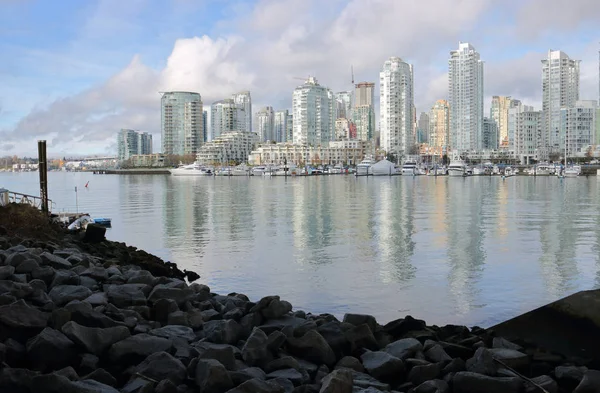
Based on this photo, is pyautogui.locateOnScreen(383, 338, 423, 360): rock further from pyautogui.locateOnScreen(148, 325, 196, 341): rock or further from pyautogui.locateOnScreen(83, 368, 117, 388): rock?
pyautogui.locateOnScreen(83, 368, 117, 388): rock

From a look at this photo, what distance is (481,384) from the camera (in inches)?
224

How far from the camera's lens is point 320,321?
807 centimetres

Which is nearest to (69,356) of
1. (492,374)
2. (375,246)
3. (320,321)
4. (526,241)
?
(320,321)

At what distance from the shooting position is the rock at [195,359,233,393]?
509 cm

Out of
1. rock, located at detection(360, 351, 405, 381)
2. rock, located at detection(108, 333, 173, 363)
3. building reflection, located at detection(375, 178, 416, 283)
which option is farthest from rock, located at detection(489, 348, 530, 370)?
building reflection, located at detection(375, 178, 416, 283)

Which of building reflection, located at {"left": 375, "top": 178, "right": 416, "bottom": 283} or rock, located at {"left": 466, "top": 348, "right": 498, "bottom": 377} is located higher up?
rock, located at {"left": 466, "top": 348, "right": 498, "bottom": 377}

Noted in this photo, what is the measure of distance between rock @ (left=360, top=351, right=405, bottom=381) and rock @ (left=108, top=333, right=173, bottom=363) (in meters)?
2.06

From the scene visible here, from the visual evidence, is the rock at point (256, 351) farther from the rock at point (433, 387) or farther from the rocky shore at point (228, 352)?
the rock at point (433, 387)

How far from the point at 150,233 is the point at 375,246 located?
10.9 m

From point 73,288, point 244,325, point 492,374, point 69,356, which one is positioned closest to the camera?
point 69,356

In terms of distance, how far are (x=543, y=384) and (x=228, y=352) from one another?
306 cm

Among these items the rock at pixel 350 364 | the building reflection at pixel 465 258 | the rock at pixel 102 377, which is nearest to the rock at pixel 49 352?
the rock at pixel 102 377

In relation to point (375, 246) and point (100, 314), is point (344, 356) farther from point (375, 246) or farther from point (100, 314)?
point (375, 246)

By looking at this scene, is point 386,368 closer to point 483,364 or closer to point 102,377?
point 483,364
